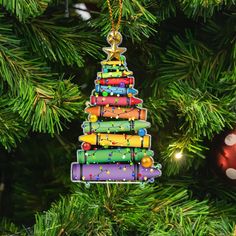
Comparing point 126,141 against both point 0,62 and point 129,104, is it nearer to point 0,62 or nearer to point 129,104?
point 129,104

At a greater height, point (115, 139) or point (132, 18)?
point (132, 18)

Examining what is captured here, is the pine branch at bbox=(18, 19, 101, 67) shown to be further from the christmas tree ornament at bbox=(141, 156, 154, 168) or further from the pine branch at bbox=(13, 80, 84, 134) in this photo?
the christmas tree ornament at bbox=(141, 156, 154, 168)

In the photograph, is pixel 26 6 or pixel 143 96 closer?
pixel 26 6

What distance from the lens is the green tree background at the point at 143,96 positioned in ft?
2.20

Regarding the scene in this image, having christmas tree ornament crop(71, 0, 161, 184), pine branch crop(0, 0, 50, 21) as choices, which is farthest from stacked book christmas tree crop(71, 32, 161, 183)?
pine branch crop(0, 0, 50, 21)

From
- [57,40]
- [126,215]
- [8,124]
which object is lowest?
[126,215]

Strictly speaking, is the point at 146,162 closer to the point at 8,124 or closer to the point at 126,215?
the point at 126,215

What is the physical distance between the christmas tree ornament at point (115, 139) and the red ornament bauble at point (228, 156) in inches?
5.2

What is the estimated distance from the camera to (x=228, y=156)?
743 millimetres

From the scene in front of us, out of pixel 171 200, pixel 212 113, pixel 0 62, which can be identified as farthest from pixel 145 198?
pixel 0 62

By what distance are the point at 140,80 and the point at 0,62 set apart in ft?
0.85

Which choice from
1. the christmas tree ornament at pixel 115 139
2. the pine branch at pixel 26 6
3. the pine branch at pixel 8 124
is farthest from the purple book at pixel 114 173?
the pine branch at pixel 26 6

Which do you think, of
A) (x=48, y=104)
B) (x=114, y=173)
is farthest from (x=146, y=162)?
(x=48, y=104)

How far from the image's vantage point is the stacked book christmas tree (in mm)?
663
